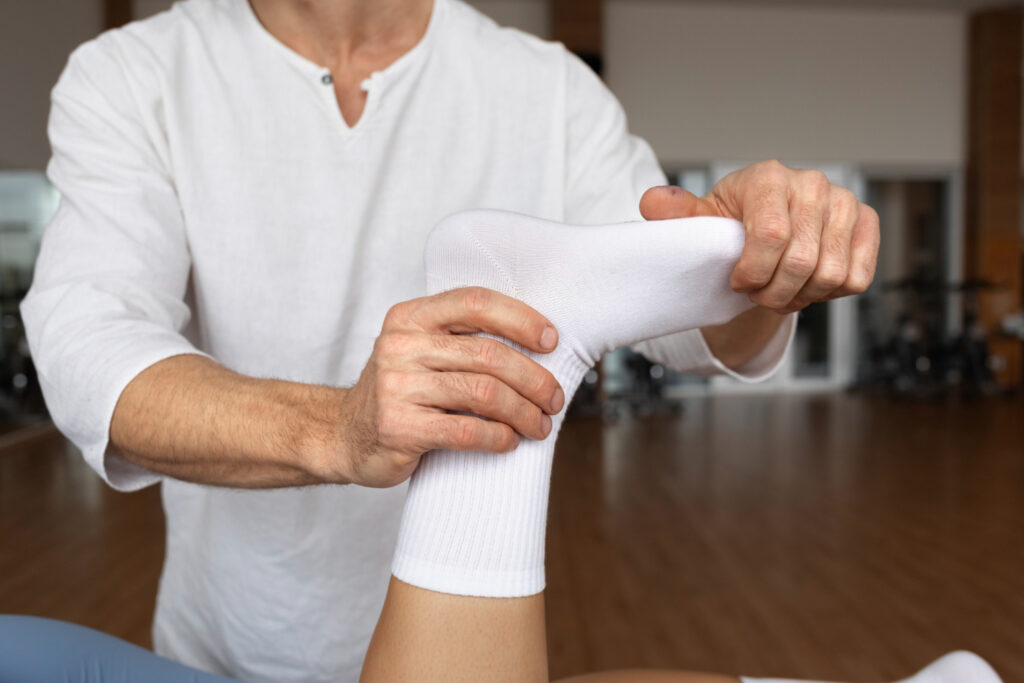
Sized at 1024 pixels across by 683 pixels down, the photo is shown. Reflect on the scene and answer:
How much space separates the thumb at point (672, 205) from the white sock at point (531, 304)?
3cm

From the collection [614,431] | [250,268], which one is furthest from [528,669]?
[614,431]

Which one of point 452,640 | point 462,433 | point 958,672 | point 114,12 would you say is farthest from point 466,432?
point 114,12

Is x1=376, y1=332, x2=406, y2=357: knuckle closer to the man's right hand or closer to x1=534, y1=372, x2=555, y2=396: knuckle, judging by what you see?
the man's right hand

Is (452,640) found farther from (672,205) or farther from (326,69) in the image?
(326,69)

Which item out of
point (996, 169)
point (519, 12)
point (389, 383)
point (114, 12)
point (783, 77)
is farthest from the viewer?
point (996, 169)

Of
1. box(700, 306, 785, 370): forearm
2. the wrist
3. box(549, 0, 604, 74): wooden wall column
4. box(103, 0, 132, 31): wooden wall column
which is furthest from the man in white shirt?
box(103, 0, 132, 31): wooden wall column

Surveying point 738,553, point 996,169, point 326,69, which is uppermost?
point 996,169

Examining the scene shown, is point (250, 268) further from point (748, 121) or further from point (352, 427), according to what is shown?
point (748, 121)

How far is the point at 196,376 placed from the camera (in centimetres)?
74

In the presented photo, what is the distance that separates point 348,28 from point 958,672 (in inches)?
40.6

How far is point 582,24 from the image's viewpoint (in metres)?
7.53

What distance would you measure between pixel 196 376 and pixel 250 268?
330mm

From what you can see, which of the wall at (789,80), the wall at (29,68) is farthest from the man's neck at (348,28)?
the wall at (789,80)

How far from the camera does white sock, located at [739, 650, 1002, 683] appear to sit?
0.82 meters
